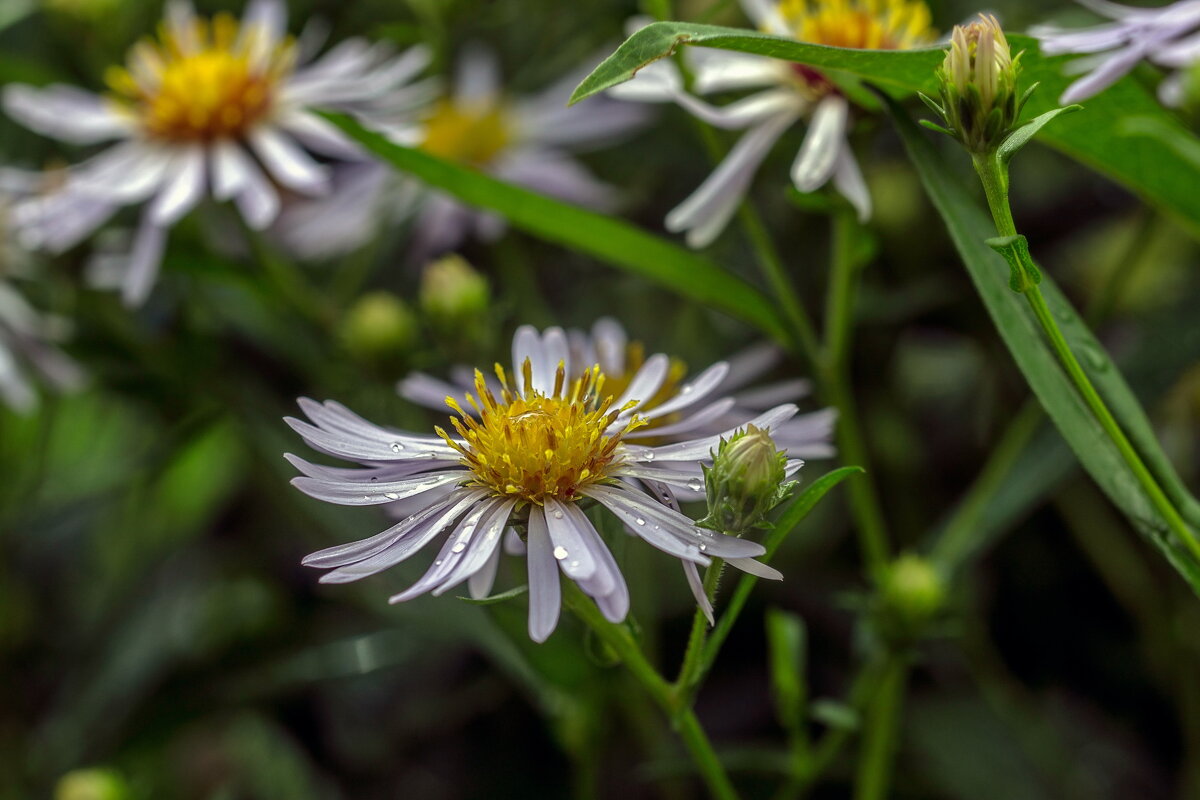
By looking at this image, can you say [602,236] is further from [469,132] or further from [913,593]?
[469,132]

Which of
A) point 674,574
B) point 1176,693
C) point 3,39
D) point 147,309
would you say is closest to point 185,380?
point 147,309

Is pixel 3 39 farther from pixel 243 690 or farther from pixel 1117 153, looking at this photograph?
pixel 1117 153

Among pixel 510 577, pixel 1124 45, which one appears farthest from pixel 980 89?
pixel 510 577

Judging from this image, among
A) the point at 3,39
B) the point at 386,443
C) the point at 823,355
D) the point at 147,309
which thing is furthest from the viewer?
the point at 3,39

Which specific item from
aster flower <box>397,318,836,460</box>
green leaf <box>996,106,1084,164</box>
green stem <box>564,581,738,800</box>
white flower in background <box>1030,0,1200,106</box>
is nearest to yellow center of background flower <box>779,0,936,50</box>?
white flower in background <box>1030,0,1200,106</box>

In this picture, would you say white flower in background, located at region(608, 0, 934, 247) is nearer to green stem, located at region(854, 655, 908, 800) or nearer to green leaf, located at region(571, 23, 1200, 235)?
green leaf, located at region(571, 23, 1200, 235)
